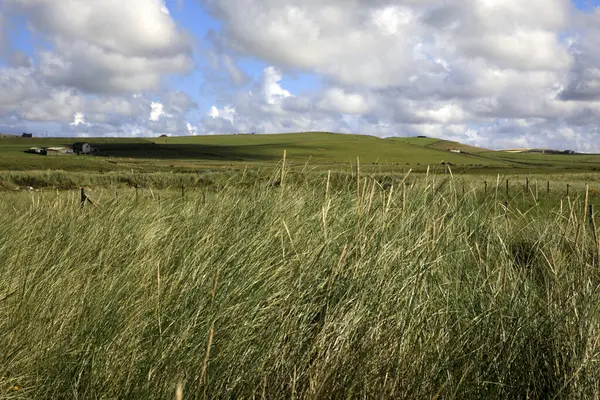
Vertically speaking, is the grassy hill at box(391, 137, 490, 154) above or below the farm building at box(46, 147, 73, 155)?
above

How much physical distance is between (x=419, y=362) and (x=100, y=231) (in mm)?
3753

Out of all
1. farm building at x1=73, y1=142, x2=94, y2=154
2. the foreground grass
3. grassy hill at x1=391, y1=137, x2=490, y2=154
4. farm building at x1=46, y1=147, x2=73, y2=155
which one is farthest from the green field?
grassy hill at x1=391, y1=137, x2=490, y2=154

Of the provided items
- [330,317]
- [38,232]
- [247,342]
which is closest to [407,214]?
[330,317]

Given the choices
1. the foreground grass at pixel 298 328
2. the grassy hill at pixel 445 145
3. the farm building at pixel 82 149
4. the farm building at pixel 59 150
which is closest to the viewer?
the foreground grass at pixel 298 328

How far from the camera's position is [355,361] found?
10.3 feet

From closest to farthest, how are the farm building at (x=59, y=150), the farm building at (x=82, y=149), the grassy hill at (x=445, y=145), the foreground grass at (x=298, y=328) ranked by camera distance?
the foreground grass at (x=298, y=328)
the farm building at (x=59, y=150)
the farm building at (x=82, y=149)
the grassy hill at (x=445, y=145)

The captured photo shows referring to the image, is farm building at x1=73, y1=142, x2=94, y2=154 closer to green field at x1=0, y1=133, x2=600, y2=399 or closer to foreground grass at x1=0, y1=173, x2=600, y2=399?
green field at x1=0, y1=133, x2=600, y2=399

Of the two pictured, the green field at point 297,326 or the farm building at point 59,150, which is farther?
the farm building at point 59,150

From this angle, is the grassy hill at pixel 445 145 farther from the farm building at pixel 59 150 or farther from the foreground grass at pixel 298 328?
the foreground grass at pixel 298 328

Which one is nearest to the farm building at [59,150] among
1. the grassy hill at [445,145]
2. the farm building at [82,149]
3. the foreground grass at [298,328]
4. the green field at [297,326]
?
the farm building at [82,149]

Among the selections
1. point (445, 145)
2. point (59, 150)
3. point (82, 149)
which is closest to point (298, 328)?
point (82, 149)

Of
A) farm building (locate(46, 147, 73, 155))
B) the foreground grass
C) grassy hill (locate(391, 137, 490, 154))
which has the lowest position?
farm building (locate(46, 147, 73, 155))

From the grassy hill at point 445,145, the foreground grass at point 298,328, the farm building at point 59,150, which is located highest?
the grassy hill at point 445,145

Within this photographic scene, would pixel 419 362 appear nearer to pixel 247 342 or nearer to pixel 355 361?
pixel 355 361
